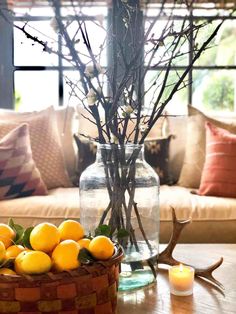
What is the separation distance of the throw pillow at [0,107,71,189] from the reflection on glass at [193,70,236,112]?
3.89 feet

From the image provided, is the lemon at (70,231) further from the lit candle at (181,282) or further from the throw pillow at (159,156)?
the throw pillow at (159,156)

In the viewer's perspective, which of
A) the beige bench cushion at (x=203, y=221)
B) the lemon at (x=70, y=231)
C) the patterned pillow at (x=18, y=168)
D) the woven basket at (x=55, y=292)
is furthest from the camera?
the patterned pillow at (x=18, y=168)

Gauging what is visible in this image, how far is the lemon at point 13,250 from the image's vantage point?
116 cm

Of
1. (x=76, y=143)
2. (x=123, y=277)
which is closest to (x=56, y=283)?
(x=123, y=277)

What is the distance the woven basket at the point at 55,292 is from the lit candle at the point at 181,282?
32 cm

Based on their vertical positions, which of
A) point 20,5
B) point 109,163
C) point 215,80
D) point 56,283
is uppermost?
point 20,5

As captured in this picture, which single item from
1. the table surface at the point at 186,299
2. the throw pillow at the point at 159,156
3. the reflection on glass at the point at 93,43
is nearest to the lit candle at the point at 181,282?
the table surface at the point at 186,299

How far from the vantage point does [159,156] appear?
119 inches

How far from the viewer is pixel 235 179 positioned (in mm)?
2738

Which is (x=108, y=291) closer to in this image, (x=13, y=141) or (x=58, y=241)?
(x=58, y=241)

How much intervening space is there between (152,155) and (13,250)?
191cm

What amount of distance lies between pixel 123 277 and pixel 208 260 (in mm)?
359

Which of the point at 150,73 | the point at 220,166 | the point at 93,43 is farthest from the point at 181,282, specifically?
the point at 150,73

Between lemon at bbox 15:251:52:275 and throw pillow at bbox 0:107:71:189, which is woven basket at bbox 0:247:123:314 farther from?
throw pillow at bbox 0:107:71:189
